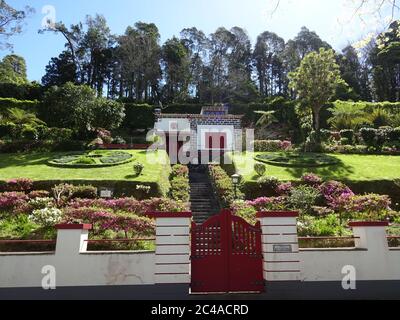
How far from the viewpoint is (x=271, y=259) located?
8.69m

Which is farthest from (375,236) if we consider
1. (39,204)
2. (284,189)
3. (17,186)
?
(17,186)

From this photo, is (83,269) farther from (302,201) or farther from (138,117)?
(138,117)

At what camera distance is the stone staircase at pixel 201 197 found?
1750 cm

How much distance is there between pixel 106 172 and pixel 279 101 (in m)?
25.5

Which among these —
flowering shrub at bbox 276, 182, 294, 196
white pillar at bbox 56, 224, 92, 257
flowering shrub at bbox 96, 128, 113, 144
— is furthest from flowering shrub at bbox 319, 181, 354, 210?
flowering shrub at bbox 96, 128, 113, 144

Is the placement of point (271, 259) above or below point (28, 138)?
below

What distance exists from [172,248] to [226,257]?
3.57 ft

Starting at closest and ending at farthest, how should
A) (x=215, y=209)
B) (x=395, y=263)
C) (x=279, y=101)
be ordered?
(x=395, y=263) → (x=215, y=209) → (x=279, y=101)

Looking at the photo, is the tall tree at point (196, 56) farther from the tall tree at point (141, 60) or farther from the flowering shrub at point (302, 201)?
the flowering shrub at point (302, 201)

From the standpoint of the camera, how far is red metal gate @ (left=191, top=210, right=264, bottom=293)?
862 cm

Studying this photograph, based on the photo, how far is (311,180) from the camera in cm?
1942

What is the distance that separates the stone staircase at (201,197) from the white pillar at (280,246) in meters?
7.86
